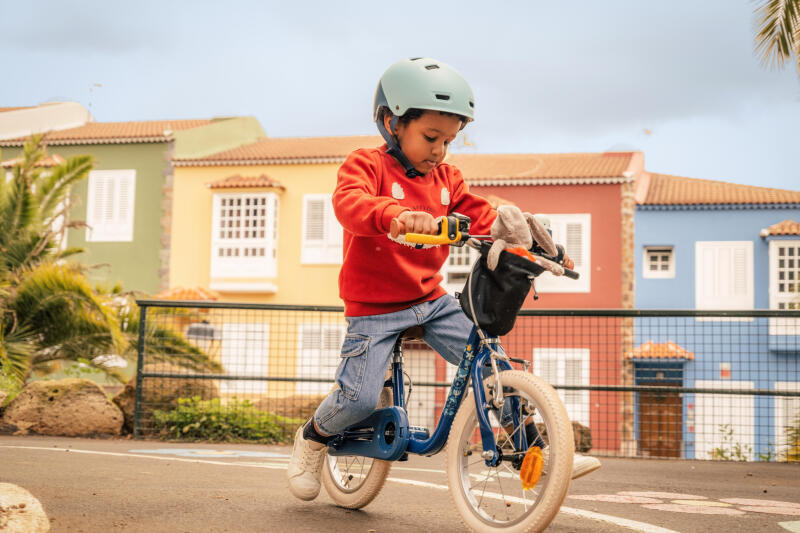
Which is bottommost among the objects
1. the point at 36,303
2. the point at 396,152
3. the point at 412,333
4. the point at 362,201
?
the point at 412,333

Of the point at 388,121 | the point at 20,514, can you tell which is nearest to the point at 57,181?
the point at 388,121

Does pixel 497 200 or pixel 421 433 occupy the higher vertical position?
pixel 497 200

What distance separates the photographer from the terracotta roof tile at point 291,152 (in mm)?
25500

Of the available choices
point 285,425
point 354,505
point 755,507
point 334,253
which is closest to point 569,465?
point 354,505

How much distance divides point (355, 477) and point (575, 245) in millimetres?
21032

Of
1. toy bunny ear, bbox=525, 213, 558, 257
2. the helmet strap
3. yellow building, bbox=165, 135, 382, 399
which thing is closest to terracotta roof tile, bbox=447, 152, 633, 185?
yellow building, bbox=165, 135, 382, 399

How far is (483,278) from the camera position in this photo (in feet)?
10.1

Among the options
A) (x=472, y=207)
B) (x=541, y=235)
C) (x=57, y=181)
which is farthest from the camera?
(x=57, y=181)

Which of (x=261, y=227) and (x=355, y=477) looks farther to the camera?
(x=261, y=227)

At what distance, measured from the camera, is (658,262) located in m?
24.4

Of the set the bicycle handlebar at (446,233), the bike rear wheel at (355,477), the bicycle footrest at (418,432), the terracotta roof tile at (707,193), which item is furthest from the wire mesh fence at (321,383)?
the terracotta roof tile at (707,193)

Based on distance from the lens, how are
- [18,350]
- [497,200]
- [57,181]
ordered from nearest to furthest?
[18,350] → [57,181] → [497,200]

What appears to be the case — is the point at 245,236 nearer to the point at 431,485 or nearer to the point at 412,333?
the point at 431,485

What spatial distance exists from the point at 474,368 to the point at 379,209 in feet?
2.18
